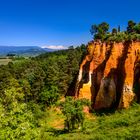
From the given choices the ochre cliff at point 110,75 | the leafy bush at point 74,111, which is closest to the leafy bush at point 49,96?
the ochre cliff at point 110,75

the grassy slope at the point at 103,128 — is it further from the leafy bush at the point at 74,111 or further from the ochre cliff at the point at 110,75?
the ochre cliff at the point at 110,75

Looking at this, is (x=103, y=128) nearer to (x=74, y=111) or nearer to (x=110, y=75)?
(x=74, y=111)

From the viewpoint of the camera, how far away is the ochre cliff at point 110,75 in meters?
64.6

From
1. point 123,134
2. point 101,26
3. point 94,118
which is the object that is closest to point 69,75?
point 101,26

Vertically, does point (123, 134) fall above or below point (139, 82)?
below

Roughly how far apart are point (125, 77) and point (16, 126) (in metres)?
37.9

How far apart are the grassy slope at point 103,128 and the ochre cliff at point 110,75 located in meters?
4.24

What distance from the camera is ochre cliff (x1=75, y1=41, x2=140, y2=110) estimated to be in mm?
64562

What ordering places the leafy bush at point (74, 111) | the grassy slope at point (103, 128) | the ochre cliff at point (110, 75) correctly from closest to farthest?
the grassy slope at point (103, 128) → the leafy bush at point (74, 111) → the ochre cliff at point (110, 75)

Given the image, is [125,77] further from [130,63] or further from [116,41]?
[116,41]

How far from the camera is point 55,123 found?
67625 mm

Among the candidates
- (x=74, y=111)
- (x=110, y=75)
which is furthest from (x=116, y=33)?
(x=74, y=111)

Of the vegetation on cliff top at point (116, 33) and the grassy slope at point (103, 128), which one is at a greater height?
the vegetation on cliff top at point (116, 33)

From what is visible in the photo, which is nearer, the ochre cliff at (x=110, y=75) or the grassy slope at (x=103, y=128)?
the grassy slope at (x=103, y=128)
